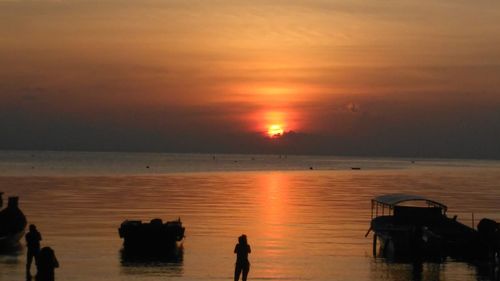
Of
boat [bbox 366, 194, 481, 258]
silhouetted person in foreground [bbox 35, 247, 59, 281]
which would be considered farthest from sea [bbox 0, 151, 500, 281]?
silhouetted person in foreground [bbox 35, 247, 59, 281]

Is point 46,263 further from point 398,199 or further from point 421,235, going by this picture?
point 398,199

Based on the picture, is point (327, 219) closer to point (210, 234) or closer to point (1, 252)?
point (210, 234)

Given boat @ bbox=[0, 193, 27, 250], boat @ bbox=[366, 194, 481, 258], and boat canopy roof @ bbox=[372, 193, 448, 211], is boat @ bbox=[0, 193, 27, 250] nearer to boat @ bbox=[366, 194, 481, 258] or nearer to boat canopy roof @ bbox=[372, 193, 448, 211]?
boat @ bbox=[366, 194, 481, 258]

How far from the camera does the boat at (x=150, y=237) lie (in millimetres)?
37719

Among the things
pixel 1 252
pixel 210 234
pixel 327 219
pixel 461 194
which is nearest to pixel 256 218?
pixel 327 219

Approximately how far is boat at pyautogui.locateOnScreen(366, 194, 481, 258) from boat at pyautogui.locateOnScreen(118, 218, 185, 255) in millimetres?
9177

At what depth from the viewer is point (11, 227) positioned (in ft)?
124

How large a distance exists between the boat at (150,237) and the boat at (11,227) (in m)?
4.47

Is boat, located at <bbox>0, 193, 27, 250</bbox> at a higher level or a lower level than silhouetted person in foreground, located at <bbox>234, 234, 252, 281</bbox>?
higher

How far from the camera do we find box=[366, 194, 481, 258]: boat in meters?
36.0

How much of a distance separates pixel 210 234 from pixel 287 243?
5.07 m

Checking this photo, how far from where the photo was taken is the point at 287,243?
1587 inches

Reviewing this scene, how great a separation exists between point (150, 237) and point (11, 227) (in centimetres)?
620

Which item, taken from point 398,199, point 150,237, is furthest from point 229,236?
point 398,199
